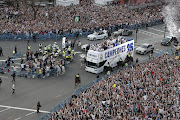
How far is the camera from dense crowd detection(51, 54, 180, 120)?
893 inches

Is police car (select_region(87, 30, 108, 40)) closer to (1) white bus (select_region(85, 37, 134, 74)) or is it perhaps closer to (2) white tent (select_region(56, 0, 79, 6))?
(1) white bus (select_region(85, 37, 134, 74))

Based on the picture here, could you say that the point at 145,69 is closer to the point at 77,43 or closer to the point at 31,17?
→ the point at 77,43

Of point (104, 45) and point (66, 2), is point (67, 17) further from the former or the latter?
point (104, 45)

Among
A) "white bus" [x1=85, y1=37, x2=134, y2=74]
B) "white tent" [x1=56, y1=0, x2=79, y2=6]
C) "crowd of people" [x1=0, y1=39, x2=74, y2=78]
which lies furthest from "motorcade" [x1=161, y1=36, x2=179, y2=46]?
"white tent" [x1=56, y1=0, x2=79, y2=6]

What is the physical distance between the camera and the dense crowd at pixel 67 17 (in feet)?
166

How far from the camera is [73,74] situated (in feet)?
119

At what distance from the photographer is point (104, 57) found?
35.6m

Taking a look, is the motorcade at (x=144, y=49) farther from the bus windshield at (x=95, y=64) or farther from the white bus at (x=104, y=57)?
the bus windshield at (x=95, y=64)

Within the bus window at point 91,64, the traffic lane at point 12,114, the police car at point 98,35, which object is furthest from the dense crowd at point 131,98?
the police car at point 98,35

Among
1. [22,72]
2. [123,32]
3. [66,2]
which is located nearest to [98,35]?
[123,32]

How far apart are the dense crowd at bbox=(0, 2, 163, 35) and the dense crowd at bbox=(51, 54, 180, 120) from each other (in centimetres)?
2331

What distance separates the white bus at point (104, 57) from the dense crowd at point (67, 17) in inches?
591

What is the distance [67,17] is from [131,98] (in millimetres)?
34631

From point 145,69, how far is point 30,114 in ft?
41.6
